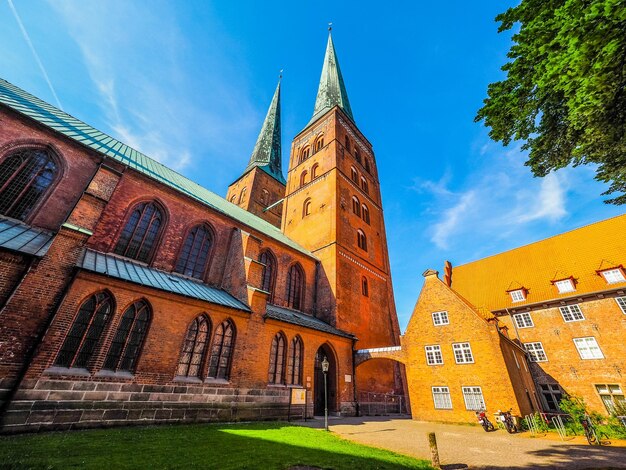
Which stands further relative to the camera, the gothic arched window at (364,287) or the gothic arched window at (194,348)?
the gothic arched window at (364,287)

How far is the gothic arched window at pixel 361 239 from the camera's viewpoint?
2556 centimetres

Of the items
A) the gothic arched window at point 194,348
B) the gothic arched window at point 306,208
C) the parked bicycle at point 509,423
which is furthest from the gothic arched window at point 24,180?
the parked bicycle at point 509,423

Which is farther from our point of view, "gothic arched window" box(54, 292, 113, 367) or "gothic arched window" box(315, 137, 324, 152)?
"gothic arched window" box(315, 137, 324, 152)

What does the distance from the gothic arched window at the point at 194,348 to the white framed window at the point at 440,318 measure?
13.5 metres

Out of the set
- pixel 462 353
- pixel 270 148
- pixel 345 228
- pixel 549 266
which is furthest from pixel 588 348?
pixel 270 148

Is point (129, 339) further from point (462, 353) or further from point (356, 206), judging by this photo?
point (356, 206)

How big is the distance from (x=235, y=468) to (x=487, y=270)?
2854 cm

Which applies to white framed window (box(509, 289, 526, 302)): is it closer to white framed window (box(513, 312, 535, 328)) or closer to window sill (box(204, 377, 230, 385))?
white framed window (box(513, 312, 535, 328))

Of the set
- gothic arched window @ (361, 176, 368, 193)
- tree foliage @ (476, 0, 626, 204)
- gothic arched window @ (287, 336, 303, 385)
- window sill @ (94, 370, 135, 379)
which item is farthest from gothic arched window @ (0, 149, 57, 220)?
gothic arched window @ (361, 176, 368, 193)

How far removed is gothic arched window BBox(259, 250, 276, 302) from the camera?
18.5m

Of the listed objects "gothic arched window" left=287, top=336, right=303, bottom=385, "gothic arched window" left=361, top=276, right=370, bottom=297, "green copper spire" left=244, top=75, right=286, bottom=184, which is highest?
"green copper spire" left=244, top=75, right=286, bottom=184

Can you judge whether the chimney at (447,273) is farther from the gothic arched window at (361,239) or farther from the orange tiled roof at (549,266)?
the gothic arched window at (361,239)

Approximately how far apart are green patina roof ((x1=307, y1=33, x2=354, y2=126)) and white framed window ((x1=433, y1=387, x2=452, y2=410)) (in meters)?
29.5

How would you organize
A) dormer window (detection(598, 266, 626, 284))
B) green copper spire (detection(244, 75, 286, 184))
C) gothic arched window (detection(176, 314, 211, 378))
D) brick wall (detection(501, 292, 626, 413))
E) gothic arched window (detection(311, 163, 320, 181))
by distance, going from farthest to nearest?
green copper spire (detection(244, 75, 286, 184))
gothic arched window (detection(311, 163, 320, 181))
dormer window (detection(598, 266, 626, 284))
brick wall (detection(501, 292, 626, 413))
gothic arched window (detection(176, 314, 211, 378))
